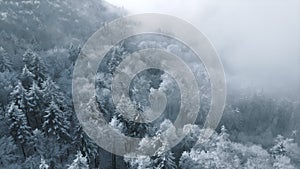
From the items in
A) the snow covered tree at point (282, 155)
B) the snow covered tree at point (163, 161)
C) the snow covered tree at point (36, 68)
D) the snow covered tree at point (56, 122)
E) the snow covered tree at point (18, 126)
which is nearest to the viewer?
the snow covered tree at point (163, 161)

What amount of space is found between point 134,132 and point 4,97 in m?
26.4

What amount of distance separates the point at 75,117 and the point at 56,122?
3328 mm

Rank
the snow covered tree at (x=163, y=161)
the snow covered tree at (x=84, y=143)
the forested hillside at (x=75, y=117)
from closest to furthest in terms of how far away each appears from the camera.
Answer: the snow covered tree at (x=163, y=161)
the snow covered tree at (x=84, y=143)
the forested hillside at (x=75, y=117)

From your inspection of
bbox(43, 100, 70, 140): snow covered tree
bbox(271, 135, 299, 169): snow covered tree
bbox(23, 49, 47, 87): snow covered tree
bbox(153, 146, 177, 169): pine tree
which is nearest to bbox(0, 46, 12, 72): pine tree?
bbox(23, 49, 47, 87): snow covered tree

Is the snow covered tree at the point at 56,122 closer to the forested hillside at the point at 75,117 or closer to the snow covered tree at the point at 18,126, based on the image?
the forested hillside at the point at 75,117

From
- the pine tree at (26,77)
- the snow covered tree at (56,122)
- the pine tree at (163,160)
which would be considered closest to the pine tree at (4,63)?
the pine tree at (26,77)

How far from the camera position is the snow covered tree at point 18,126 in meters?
50.9

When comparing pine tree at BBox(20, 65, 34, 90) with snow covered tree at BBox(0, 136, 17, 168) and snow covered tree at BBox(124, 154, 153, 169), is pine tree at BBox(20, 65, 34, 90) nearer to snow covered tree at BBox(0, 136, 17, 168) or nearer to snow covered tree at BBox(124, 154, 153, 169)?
snow covered tree at BBox(0, 136, 17, 168)

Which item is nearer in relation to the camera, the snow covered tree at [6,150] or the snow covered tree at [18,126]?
the snow covered tree at [6,150]

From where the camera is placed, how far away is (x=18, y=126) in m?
51.5

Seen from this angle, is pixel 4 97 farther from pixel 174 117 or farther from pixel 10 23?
pixel 10 23

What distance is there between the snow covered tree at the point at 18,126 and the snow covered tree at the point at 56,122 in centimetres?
347

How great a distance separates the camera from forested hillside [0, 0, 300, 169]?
53938 millimetres

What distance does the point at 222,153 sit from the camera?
60656 mm
